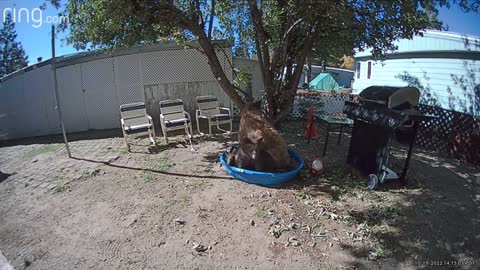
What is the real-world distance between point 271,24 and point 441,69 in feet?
17.9

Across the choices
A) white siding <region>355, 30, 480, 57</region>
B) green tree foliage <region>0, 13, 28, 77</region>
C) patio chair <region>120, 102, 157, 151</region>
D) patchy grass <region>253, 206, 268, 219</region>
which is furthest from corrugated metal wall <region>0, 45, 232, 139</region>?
green tree foliage <region>0, 13, 28, 77</region>

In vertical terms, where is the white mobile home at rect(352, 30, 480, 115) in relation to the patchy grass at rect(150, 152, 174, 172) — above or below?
above

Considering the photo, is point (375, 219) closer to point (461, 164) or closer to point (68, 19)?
point (461, 164)

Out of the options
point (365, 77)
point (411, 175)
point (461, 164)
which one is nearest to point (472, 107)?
point (461, 164)

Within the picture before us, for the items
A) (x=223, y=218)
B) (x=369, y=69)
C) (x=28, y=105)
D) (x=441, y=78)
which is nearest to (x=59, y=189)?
(x=223, y=218)

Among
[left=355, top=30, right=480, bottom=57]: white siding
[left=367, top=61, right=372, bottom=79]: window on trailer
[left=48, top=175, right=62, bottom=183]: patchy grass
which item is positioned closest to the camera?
[left=48, top=175, right=62, bottom=183]: patchy grass

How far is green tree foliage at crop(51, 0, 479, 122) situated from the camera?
367 centimetres

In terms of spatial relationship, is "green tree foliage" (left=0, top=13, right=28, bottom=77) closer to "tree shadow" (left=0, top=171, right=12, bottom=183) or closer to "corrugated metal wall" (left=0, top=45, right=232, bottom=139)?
"corrugated metal wall" (left=0, top=45, right=232, bottom=139)

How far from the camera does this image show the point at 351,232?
313cm

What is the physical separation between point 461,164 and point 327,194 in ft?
11.7

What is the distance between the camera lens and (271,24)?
5902 mm

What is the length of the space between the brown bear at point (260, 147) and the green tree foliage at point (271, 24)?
95 centimetres

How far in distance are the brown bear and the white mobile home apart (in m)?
4.88

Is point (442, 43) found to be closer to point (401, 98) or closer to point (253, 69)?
point (401, 98)
